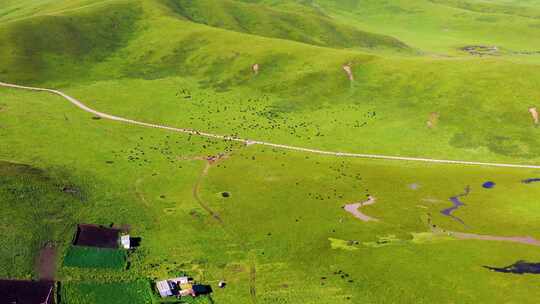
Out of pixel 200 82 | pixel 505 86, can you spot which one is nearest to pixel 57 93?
pixel 200 82

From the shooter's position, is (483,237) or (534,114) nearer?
(483,237)

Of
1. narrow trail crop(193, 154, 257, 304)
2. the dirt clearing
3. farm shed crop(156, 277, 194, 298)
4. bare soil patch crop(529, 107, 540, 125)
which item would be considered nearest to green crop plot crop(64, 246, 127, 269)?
farm shed crop(156, 277, 194, 298)

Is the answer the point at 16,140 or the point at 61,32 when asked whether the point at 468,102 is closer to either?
the point at 16,140

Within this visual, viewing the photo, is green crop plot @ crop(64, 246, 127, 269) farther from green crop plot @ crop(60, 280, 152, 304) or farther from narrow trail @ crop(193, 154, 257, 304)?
narrow trail @ crop(193, 154, 257, 304)

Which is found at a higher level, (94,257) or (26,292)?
(26,292)

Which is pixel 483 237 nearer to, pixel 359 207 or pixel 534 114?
pixel 359 207

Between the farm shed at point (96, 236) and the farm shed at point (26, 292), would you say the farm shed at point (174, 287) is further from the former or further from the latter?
the farm shed at point (96, 236)

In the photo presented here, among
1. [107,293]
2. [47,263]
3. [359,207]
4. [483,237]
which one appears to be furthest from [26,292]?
[483,237]
